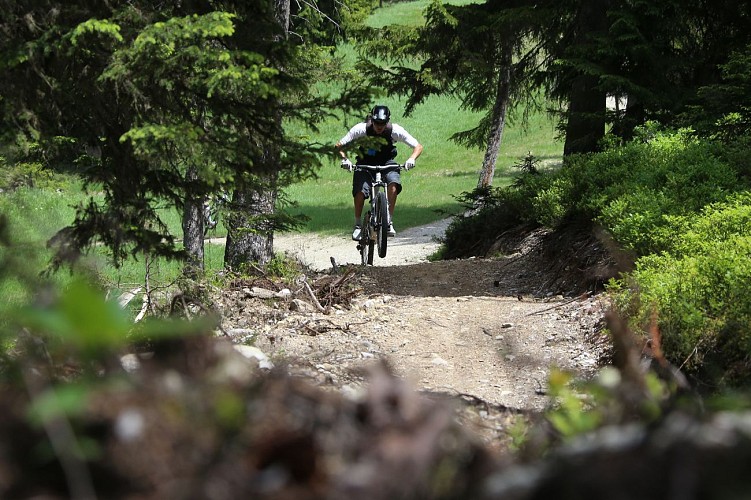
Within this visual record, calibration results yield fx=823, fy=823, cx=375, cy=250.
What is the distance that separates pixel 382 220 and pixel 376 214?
156mm

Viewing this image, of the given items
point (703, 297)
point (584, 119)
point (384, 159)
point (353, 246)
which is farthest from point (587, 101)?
point (703, 297)

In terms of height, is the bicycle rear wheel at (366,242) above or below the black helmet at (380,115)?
below

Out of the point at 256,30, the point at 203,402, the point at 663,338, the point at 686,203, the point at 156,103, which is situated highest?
the point at 256,30

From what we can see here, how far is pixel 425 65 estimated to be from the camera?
696 inches

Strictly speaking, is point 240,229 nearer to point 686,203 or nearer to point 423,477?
point 686,203

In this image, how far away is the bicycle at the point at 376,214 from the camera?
10953 millimetres

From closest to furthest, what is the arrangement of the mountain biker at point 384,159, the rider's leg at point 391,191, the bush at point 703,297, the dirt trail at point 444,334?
the bush at point 703,297 → the dirt trail at point 444,334 → the mountain biker at point 384,159 → the rider's leg at point 391,191

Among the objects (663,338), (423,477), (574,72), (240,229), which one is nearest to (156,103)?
(240,229)

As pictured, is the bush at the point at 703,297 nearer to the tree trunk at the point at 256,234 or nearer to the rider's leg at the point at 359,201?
the tree trunk at the point at 256,234

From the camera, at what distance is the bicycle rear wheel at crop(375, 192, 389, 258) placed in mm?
10961

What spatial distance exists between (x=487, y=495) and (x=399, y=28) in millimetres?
16464

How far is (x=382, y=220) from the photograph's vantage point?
36.5ft

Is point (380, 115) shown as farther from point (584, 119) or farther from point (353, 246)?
point (353, 246)

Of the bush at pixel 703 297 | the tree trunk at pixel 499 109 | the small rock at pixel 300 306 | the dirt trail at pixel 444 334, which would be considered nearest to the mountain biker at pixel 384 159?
the dirt trail at pixel 444 334
